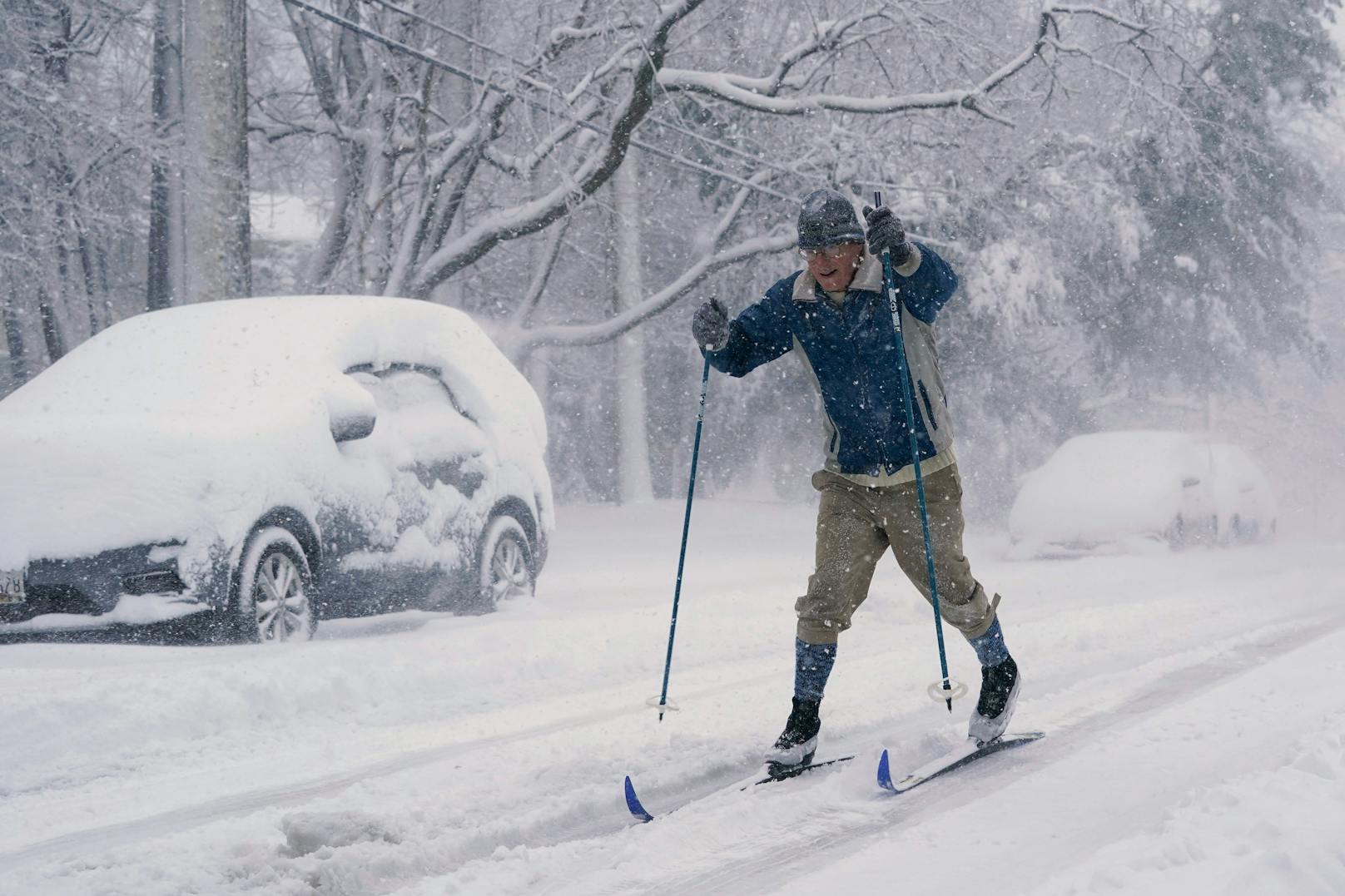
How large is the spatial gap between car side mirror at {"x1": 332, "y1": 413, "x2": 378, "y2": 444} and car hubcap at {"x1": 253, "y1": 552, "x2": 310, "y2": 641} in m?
0.82

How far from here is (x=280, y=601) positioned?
7.83 meters

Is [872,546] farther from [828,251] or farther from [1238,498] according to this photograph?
[1238,498]

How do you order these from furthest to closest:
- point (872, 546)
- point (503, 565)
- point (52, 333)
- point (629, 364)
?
point (629, 364), point (52, 333), point (503, 565), point (872, 546)

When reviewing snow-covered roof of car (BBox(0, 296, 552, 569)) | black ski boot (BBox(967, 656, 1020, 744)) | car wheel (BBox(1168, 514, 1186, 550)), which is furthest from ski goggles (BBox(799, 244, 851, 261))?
car wheel (BBox(1168, 514, 1186, 550))

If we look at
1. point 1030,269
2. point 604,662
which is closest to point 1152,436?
point 1030,269

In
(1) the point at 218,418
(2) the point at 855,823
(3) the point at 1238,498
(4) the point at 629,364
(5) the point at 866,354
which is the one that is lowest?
(2) the point at 855,823

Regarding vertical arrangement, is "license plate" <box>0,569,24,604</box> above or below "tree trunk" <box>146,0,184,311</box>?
below

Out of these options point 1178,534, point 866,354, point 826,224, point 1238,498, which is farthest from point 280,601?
point 1238,498

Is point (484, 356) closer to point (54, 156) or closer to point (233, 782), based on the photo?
point (233, 782)

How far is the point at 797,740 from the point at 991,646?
87cm

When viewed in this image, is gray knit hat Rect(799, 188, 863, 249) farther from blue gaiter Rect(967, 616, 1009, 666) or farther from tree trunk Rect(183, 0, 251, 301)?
tree trunk Rect(183, 0, 251, 301)

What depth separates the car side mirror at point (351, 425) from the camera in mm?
8320

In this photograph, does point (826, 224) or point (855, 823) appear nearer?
point (855, 823)

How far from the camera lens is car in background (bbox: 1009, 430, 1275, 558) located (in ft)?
56.0
